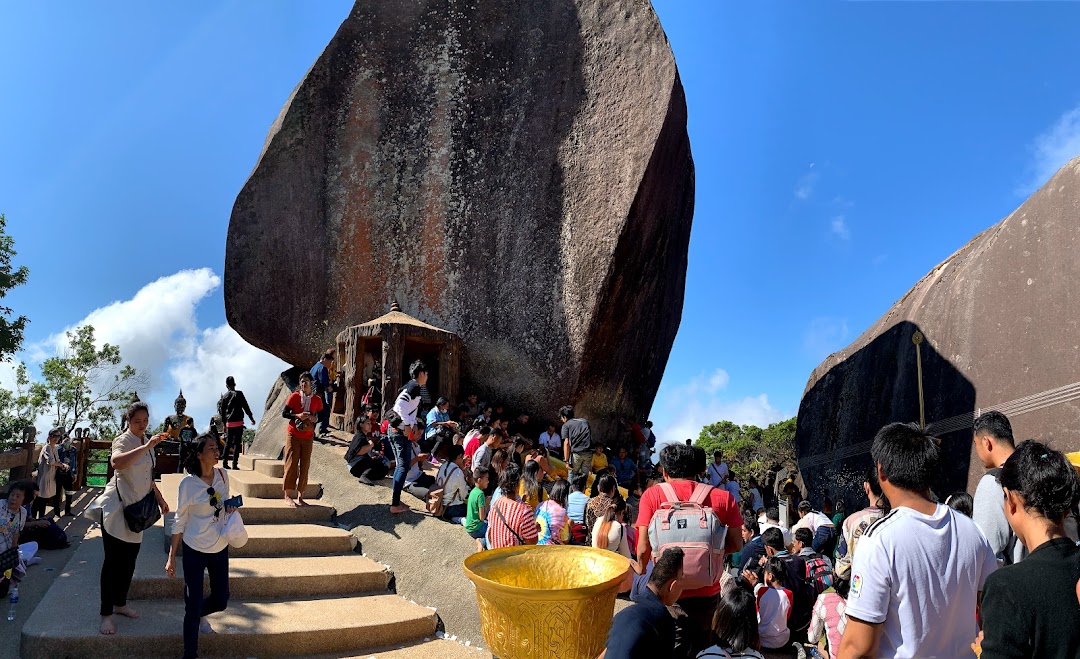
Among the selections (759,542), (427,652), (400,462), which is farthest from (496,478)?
(759,542)

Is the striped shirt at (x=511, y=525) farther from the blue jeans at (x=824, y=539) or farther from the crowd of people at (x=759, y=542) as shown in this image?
the blue jeans at (x=824, y=539)

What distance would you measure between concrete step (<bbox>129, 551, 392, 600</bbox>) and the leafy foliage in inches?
688

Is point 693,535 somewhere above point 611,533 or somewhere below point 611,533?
above

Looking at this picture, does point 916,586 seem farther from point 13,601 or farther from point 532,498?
point 13,601

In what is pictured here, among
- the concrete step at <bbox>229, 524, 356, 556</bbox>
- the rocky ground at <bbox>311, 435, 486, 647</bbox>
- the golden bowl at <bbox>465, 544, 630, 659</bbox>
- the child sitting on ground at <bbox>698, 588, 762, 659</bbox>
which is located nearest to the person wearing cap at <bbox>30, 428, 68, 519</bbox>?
the rocky ground at <bbox>311, 435, 486, 647</bbox>

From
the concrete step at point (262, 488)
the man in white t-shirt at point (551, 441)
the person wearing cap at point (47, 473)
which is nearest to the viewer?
the concrete step at point (262, 488)

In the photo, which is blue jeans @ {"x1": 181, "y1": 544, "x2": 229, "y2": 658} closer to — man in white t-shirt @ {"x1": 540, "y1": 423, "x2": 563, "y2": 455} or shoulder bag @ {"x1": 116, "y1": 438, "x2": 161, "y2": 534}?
shoulder bag @ {"x1": 116, "y1": 438, "x2": 161, "y2": 534}

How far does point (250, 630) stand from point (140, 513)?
3.59 ft

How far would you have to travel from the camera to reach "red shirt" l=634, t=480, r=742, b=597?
9.86 ft

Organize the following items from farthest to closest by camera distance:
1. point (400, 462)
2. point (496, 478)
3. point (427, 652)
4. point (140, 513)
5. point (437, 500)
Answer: point (496, 478)
point (400, 462)
point (437, 500)
point (427, 652)
point (140, 513)

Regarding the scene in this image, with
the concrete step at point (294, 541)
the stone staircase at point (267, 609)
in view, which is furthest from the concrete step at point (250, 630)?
the concrete step at point (294, 541)

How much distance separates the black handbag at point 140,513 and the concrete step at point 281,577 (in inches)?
38.4

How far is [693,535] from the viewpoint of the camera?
294 centimetres

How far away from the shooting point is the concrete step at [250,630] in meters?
4.20
